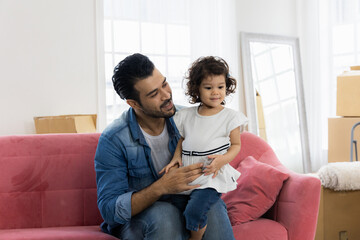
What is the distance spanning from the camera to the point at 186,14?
4.39 metres

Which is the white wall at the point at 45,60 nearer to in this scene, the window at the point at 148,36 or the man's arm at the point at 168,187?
the window at the point at 148,36

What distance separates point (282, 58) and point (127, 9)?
6.27ft

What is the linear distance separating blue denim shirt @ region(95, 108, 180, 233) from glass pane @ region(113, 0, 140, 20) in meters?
2.43

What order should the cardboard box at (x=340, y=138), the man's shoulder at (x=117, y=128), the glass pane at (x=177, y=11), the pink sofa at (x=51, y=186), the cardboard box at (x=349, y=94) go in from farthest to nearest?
1. the glass pane at (x=177, y=11)
2. the cardboard box at (x=340, y=138)
3. the cardboard box at (x=349, y=94)
4. the pink sofa at (x=51, y=186)
5. the man's shoulder at (x=117, y=128)

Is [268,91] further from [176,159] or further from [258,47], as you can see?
[176,159]

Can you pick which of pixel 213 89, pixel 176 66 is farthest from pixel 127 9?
pixel 213 89

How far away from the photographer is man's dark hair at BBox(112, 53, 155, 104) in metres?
1.74

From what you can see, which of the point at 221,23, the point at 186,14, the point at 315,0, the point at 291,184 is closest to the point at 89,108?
the point at 186,14

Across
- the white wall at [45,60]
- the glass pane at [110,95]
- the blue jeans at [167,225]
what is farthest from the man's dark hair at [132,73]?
the glass pane at [110,95]

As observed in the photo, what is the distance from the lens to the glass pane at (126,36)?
13.3 feet

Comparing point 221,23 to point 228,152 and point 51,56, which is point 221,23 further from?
point 228,152

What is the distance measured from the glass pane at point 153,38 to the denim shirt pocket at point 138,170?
8.42ft

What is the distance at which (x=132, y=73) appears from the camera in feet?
5.71

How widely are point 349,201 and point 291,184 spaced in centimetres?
50
